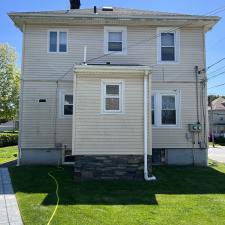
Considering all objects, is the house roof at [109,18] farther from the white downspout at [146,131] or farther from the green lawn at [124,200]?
the green lawn at [124,200]

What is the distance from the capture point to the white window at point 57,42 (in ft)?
43.0

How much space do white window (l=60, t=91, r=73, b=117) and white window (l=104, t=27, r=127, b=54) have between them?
8.87 feet

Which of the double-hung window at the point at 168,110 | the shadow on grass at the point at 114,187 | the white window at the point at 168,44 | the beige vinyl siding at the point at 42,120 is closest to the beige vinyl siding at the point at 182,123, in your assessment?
the double-hung window at the point at 168,110

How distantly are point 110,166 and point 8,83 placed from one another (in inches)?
928

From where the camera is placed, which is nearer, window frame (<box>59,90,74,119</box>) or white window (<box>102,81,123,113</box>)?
white window (<box>102,81,123,113</box>)

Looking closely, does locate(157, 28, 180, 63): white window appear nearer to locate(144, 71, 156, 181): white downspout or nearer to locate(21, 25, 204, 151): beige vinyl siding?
locate(21, 25, 204, 151): beige vinyl siding

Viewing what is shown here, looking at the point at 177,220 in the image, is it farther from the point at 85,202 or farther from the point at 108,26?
the point at 108,26

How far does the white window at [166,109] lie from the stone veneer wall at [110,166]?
3885 mm

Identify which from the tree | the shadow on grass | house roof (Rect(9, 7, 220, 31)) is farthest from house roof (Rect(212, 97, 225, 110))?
the shadow on grass

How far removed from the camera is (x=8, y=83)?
30.1 meters

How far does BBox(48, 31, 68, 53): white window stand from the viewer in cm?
1310

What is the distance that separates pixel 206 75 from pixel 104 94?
5.80m

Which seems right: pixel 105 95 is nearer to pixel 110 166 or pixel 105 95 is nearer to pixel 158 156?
pixel 110 166

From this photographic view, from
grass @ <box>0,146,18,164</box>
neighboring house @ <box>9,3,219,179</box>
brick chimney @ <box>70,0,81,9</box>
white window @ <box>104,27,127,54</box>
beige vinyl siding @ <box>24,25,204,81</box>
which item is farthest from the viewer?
brick chimney @ <box>70,0,81,9</box>
